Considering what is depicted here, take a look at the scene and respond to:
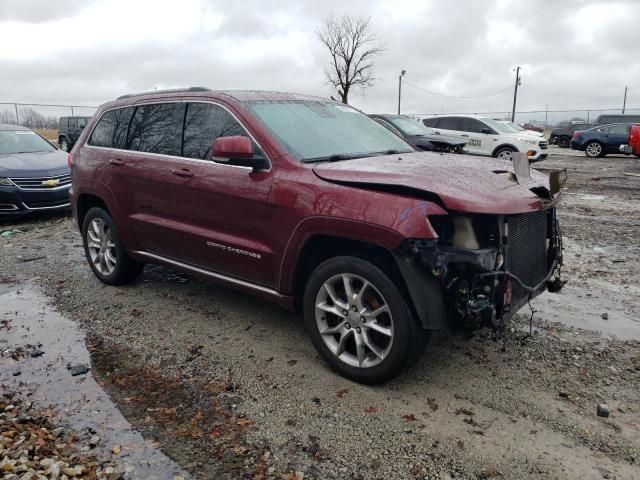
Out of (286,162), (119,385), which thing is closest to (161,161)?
(286,162)

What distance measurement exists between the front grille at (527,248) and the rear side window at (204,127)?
2.09 m

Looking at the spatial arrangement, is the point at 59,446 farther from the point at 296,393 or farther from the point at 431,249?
the point at 431,249

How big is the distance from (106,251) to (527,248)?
4027 millimetres

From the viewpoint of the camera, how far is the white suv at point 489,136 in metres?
17.1

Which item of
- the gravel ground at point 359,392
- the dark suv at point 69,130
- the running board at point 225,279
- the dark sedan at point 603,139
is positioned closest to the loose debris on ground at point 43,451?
the gravel ground at point 359,392

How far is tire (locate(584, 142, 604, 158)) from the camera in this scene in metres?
21.7

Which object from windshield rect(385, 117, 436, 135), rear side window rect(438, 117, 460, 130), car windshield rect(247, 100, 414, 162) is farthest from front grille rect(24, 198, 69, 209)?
rear side window rect(438, 117, 460, 130)

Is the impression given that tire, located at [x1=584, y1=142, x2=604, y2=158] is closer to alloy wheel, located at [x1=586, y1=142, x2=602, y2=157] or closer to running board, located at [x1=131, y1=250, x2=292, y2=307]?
alloy wheel, located at [x1=586, y1=142, x2=602, y2=157]

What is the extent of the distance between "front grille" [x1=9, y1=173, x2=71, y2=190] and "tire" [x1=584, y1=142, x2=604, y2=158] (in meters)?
20.3

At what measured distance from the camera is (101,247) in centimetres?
543

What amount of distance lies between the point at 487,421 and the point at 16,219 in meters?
9.06

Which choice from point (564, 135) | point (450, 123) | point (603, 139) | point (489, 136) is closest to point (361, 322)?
point (489, 136)

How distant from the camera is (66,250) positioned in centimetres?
705

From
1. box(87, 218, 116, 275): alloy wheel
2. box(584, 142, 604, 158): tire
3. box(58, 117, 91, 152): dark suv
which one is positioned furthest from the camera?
box(58, 117, 91, 152): dark suv
